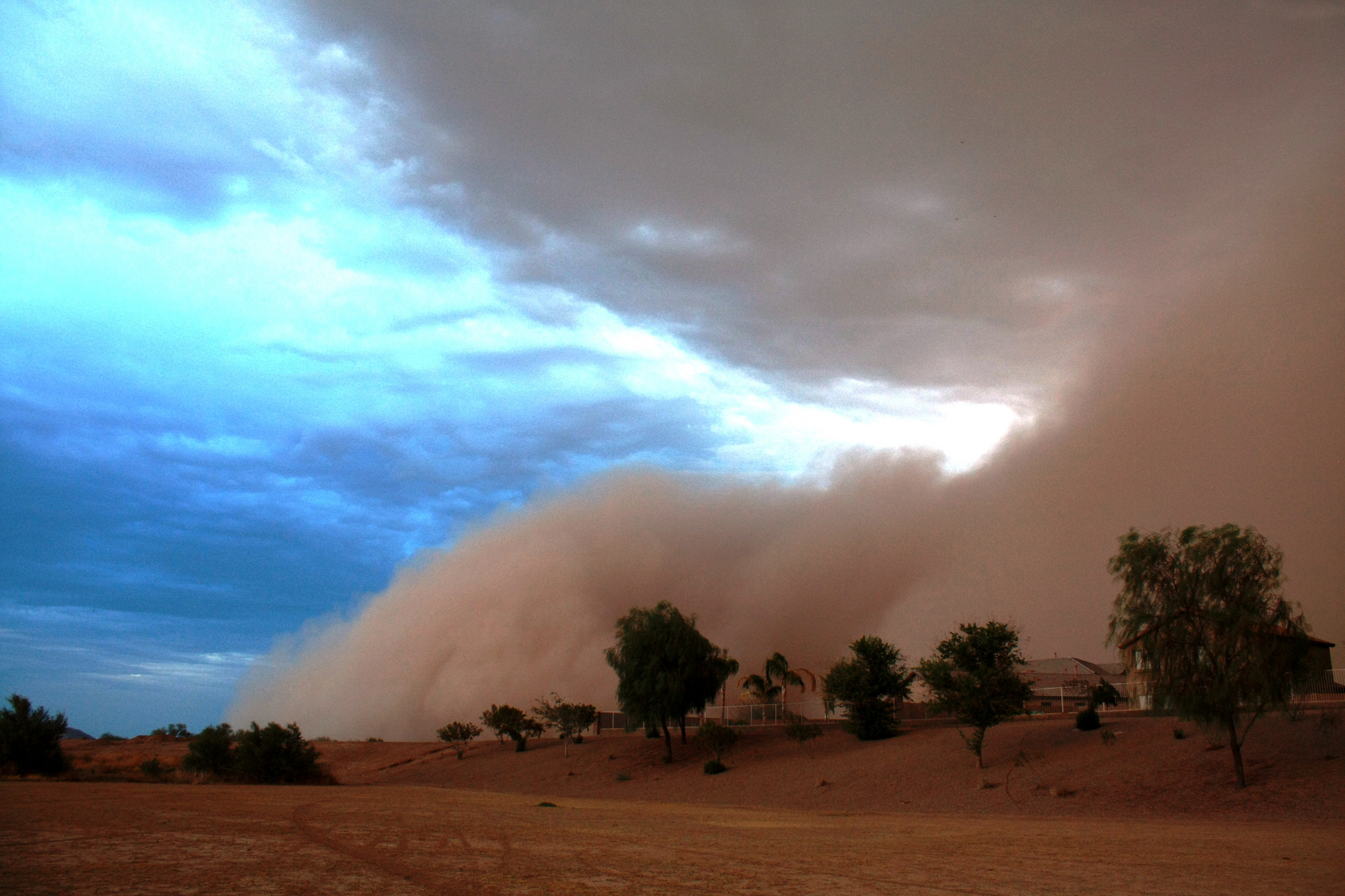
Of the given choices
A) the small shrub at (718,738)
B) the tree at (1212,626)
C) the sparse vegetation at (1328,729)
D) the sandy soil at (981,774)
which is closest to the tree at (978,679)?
the sandy soil at (981,774)

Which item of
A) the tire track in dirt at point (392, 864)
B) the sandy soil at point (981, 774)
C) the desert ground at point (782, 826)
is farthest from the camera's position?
the sandy soil at point (981, 774)

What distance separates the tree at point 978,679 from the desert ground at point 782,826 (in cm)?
229

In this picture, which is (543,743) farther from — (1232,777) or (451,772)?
(1232,777)

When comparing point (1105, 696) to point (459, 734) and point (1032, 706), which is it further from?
point (459, 734)

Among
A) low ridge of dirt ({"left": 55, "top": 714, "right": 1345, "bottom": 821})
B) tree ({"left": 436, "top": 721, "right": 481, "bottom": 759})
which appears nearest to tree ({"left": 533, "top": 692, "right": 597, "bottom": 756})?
low ridge of dirt ({"left": 55, "top": 714, "right": 1345, "bottom": 821})

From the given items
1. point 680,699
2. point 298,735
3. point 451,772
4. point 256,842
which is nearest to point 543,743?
point 451,772

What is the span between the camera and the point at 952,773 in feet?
141

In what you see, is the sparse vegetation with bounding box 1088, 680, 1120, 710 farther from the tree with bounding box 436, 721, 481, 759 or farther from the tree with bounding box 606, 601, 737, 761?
the tree with bounding box 436, 721, 481, 759

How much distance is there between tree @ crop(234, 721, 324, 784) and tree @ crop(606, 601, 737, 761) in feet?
67.0

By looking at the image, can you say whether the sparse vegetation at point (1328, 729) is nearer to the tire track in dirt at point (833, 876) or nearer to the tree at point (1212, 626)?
the tree at point (1212, 626)

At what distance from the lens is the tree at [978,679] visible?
42781 millimetres

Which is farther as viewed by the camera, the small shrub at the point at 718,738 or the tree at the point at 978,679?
the small shrub at the point at 718,738

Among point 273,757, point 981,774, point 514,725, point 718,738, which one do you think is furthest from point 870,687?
point 273,757

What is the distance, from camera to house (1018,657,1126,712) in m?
56.5
